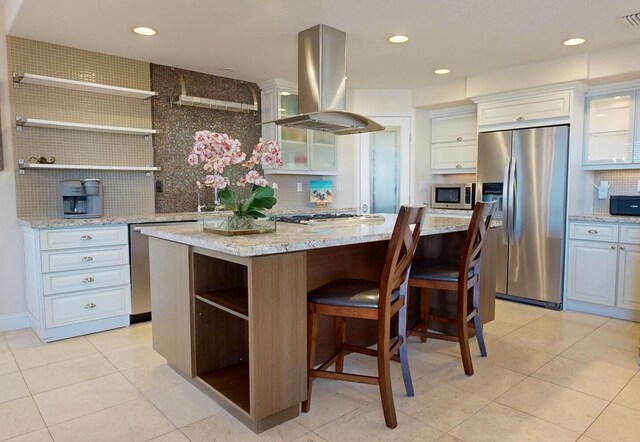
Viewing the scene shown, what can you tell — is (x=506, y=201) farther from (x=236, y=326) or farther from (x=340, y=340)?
(x=236, y=326)

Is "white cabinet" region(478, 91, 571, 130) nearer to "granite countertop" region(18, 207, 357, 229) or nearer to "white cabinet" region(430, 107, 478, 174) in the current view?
"white cabinet" region(430, 107, 478, 174)

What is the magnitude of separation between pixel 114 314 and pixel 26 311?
2.54 ft

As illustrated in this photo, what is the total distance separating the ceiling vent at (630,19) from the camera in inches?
119

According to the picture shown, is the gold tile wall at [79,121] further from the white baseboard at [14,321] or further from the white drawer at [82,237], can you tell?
the white baseboard at [14,321]

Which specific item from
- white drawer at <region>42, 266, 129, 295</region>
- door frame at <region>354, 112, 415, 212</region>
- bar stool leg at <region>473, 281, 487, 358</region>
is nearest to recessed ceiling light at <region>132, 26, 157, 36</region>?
white drawer at <region>42, 266, 129, 295</region>

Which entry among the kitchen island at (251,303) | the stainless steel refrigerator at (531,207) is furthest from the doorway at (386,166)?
the kitchen island at (251,303)

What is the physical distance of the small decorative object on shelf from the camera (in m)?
2.06

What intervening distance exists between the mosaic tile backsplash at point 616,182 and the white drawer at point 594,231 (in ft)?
1.87

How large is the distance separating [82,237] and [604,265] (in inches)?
173

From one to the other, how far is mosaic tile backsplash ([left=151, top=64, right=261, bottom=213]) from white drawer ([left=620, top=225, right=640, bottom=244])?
3.86 m

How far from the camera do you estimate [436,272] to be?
272 centimetres

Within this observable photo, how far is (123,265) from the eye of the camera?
350 centimetres

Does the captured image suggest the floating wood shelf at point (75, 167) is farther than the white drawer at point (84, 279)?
Yes

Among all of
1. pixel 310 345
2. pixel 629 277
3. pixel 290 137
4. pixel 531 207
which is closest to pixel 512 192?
pixel 531 207
